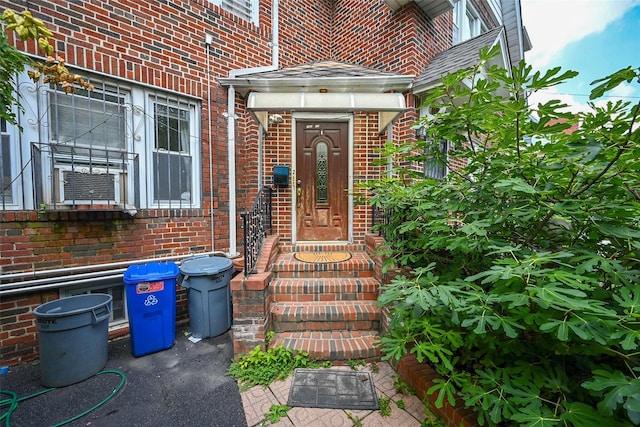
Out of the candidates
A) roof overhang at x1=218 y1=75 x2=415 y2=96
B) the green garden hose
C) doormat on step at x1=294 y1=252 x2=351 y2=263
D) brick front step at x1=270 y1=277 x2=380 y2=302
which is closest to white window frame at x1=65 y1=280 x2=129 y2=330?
the green garden hose

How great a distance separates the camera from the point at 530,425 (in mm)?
1175

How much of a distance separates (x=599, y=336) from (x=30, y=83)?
16.6 feet

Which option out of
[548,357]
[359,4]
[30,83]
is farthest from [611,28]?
[30,83]

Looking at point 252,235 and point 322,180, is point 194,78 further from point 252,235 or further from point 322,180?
point 252,235

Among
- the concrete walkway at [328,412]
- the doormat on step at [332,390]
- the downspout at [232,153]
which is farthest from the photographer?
the downspout at [232,153]

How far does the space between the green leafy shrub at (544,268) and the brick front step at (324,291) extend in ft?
3.60

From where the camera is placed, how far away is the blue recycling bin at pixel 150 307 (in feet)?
8.91

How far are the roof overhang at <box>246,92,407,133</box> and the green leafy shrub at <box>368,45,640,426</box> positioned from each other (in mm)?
1279

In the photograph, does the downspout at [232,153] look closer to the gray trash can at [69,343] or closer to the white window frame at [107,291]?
the white window frame at [107,291]

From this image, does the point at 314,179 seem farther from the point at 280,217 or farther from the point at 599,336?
the point at 599,336

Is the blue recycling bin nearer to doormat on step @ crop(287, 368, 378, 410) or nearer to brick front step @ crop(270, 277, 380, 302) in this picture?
brick front step @ crop(270, 277, 380, 302)

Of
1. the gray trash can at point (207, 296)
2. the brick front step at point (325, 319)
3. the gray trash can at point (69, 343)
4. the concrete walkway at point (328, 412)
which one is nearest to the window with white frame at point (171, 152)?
the gray trash can at point (207, 296)

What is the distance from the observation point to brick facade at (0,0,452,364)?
107 inches

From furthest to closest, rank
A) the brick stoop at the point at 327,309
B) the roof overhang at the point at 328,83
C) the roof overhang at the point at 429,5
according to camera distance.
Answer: the roof overhang at the point at 429,5, the roof overhang at the point at 328,83, the brick stoop at the point at 327,309
